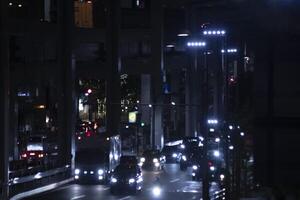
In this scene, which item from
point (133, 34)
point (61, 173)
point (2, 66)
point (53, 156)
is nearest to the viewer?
point (2, 66)

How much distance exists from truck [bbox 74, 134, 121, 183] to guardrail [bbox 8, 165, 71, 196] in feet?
7.70

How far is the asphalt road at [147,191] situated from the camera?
41.1m

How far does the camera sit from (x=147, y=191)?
4562cm

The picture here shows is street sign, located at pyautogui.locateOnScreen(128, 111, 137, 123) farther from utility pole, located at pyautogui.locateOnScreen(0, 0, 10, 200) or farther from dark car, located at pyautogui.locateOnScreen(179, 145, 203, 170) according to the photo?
utility pole, located at pyautogui.locateOnScreen(0, 0, 10, 200)

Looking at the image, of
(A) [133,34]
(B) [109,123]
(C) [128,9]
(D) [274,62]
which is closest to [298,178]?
(D) [274,62]

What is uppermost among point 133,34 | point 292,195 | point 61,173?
point 133,34

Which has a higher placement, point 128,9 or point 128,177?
point 128,9

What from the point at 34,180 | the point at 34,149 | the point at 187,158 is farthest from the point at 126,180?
the point at 34,149

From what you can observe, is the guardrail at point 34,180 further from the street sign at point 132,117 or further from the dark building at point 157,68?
the street sign at point 132,117

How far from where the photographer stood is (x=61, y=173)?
57312 millimetres

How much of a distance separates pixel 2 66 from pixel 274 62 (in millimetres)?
43585

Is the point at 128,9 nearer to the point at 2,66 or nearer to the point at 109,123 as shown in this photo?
the point at 109,123

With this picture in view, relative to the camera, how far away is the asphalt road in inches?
1617

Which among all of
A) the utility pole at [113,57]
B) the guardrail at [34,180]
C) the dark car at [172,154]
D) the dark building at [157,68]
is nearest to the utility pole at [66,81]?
the dark building at [157,68]
